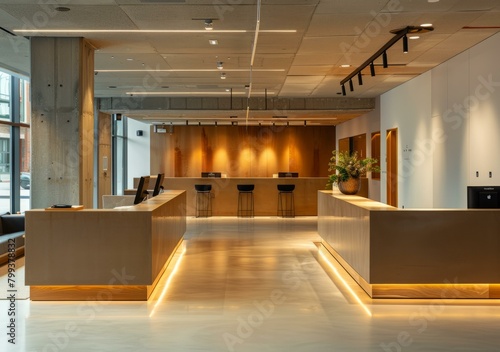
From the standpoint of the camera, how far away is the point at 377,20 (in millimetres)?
7074

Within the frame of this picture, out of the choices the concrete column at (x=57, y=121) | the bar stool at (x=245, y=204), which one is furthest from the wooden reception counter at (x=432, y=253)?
the bar stool at (x=245, y=204)

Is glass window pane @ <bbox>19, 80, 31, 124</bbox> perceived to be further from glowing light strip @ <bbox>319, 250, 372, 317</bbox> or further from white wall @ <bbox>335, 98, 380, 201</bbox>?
white wall @ <bbox>335, 98, 380, 201</bbox>

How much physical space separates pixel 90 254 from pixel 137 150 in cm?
1651

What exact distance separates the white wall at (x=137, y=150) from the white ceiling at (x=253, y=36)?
1026 centimetres

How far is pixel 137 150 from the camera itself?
22.3 m

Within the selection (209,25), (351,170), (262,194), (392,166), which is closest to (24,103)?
(209,25)

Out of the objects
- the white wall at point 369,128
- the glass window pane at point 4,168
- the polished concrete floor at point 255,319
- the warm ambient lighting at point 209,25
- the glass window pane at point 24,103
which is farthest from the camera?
the white wall at point 369,128

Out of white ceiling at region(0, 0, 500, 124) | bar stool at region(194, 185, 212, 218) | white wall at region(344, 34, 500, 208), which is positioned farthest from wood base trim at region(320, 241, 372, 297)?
bar stool at region(194, 185, 212, 218)

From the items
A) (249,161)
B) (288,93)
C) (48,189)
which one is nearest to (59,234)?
(48,189)

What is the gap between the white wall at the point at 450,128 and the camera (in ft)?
26.8

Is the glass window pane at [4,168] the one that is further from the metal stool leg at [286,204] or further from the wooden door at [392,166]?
the wooden door at [392,166]

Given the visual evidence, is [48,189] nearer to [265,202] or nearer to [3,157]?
[3,157]

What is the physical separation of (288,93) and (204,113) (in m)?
2.69

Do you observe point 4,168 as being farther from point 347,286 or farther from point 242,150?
point 242,150
